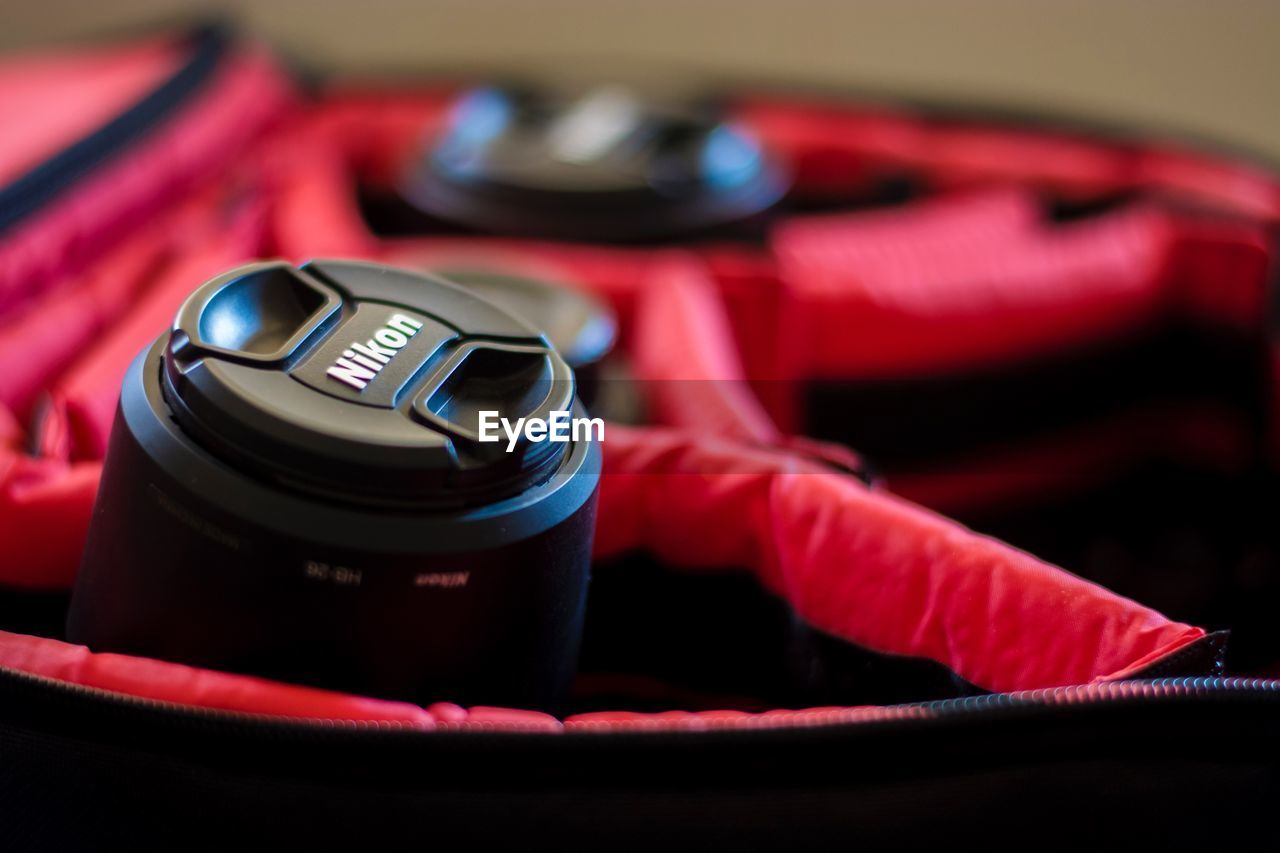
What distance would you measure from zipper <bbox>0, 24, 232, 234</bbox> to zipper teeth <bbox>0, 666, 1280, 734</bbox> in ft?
1.34

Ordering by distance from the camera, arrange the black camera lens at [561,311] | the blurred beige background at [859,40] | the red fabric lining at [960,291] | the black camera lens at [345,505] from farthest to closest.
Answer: the blurred beige background at [859,40], the red fabric lining at [960,291], the black camera lens at [561,311], the black camera lens at [345,505]

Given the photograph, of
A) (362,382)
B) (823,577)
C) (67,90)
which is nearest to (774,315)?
(823,577)

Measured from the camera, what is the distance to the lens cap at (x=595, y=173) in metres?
0.88

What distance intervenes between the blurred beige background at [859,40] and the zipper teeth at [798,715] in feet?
2.96

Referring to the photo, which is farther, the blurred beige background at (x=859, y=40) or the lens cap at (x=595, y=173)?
the blurred beige background at (x=859, y=40)

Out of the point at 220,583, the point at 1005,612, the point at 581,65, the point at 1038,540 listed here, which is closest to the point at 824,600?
the point at 1005,612

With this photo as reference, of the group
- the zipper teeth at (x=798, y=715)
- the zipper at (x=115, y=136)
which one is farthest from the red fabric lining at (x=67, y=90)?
the zipper teeth at (x=798, y=715)

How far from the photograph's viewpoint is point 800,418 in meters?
0.84

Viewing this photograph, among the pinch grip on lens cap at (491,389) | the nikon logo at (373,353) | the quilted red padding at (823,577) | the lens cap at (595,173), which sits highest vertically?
the nikon logo at (373,353)

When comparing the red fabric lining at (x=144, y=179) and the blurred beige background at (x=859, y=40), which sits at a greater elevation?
the blurred beige background at (x=859, y=40)

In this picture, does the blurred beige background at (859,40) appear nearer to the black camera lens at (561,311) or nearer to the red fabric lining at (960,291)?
the red fabric lining at (960,291)

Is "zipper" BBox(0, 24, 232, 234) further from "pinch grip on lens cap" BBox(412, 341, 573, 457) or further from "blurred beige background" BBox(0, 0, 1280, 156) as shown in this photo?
"pinch grip on lens cap" BBox(412, 341, 573, 457)

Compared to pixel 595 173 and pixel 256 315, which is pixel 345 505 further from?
pixel 595 173

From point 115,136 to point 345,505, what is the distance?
21.7 inches
